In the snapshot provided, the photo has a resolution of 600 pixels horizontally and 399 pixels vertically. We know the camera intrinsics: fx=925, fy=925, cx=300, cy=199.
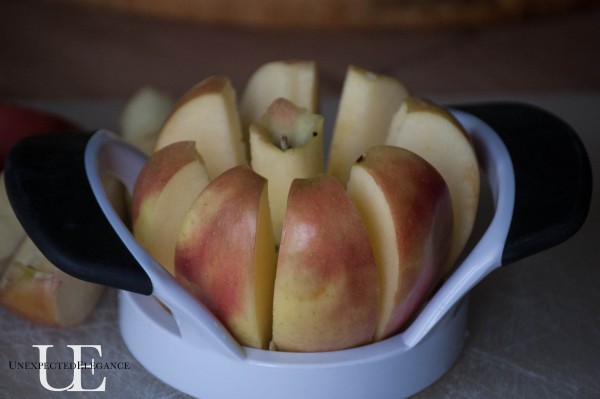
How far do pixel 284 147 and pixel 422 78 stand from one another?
0.75 metres

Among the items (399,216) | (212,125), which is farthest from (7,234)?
(399,216)

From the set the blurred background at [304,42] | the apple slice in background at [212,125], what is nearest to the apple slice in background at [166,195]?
the apple slice in background at [212,125]

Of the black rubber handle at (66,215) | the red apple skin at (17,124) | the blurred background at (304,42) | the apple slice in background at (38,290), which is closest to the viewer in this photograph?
the black rubber handle at (66,215)

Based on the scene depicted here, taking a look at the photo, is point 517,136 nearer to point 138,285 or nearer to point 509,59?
point 138,285

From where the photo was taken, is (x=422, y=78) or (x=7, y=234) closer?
(x=7, y=234)

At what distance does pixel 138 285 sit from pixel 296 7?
93 cm

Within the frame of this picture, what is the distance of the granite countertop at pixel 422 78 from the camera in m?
0.59

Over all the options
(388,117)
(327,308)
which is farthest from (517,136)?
(327,308)

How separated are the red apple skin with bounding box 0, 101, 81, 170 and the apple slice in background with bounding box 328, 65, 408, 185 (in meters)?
0.24

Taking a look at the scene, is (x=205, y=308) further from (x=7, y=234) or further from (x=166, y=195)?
(x=7, y=234)

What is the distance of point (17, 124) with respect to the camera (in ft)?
2.25

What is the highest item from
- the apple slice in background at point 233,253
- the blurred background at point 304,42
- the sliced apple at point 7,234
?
the apple slice in background at point 233,253

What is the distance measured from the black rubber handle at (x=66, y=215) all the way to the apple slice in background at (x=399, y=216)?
4.8 inches

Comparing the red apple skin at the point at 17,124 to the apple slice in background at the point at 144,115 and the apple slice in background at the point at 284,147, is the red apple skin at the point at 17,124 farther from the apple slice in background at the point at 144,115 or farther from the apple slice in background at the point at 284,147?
the apple slice in background at the point at 284,147
